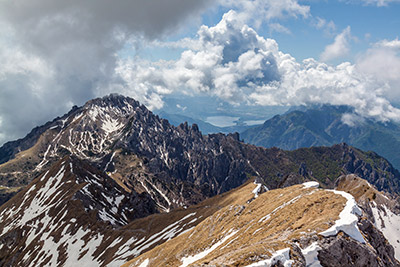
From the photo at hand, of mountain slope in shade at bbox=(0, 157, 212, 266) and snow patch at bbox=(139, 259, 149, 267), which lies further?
mountain slope in shade at bbox=(0, 157, 212, 266)

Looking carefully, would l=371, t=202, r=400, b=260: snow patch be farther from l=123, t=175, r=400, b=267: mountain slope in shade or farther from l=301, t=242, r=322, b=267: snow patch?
l=301, t=242, r=322, b=267: snow patch

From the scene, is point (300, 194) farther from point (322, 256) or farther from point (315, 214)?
point (322, 256)

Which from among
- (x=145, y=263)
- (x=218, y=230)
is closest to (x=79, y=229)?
(x=145, y=263)

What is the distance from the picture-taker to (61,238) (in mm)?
145125

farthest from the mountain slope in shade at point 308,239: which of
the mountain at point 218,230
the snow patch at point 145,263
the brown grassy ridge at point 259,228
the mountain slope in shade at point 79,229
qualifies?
the mountain slope in shade at point 79,229

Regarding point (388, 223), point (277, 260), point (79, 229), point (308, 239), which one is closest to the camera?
point (277, 260)

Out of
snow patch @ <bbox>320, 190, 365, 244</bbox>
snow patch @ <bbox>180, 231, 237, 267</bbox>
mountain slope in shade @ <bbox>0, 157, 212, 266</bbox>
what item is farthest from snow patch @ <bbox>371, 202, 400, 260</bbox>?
snow patch @ <bbox>320, 190, 365, 244</bbox>

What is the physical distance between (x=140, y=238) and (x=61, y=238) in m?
53.2

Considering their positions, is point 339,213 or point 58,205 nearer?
point 339,213

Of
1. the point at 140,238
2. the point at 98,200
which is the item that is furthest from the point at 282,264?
the point at 98,200

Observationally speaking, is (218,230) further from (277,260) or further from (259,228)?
(277,260)

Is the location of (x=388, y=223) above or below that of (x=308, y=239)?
below

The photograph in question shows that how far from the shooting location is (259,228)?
167ft

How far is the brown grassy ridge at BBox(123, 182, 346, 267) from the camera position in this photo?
106 feet
